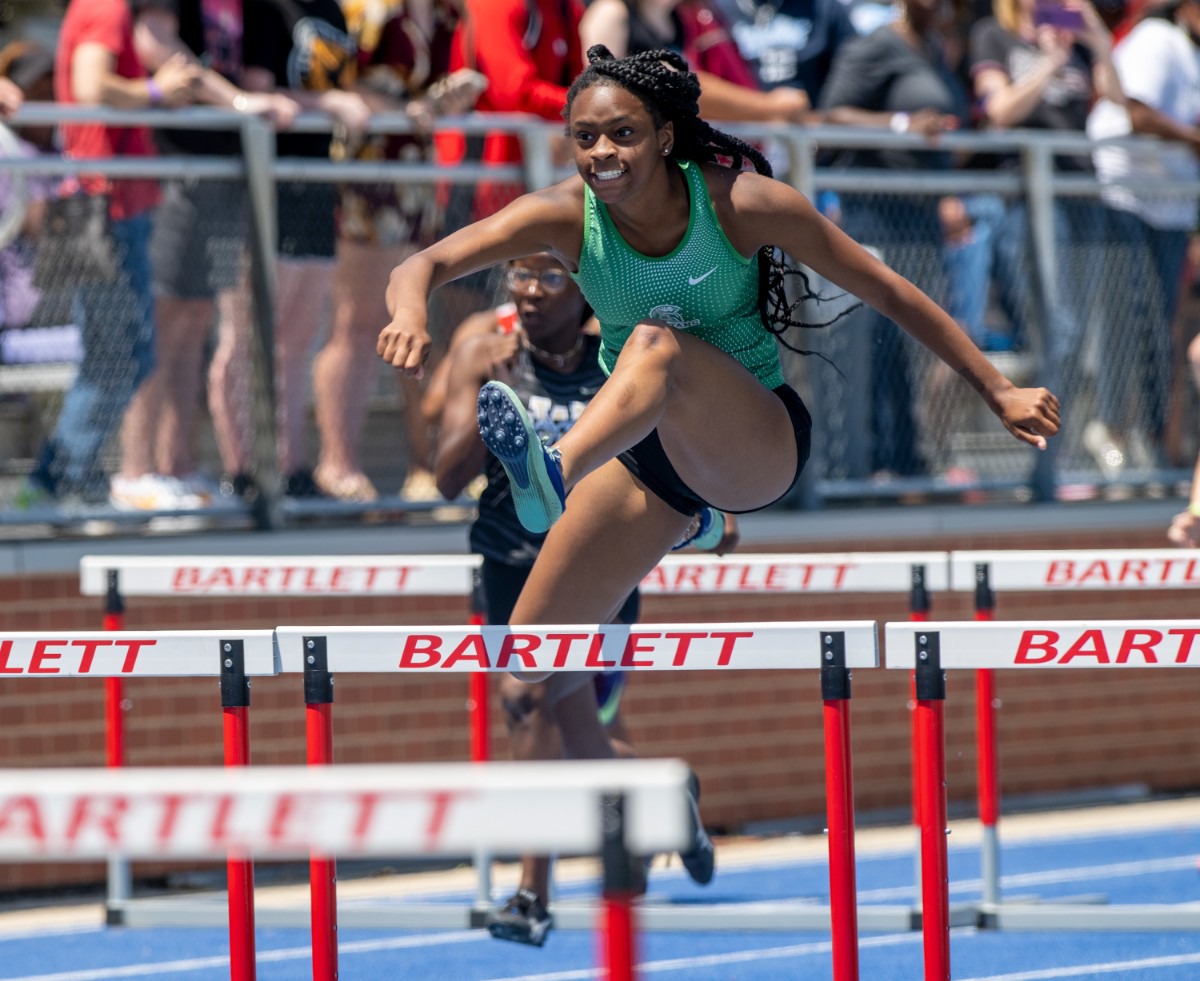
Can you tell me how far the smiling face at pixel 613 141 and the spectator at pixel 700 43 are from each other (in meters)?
3.66

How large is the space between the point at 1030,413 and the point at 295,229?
3900mm

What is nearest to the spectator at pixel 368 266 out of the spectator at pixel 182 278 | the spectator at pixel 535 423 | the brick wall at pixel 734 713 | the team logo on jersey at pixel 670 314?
the spectator at pixel 182 278

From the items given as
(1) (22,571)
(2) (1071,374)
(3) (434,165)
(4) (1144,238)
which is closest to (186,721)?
(1) (22,571)

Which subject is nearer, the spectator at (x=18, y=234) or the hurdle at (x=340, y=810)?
the hurdle at (x=340, y=810)

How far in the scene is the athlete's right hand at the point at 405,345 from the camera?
4359mm

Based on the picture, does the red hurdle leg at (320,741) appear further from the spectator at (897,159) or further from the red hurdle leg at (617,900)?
the spectator at (897,159)

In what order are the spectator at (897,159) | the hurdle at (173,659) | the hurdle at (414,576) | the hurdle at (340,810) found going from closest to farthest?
the hurdle at (340,810)
the hurdle at (173,659)
the hurdle at (414,576)
the spectator at (897,159)

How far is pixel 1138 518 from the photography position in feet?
30.6

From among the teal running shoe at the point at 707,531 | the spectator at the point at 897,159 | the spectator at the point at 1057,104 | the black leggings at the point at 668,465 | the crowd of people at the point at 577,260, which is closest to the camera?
the crowd of people at the point at 577,260

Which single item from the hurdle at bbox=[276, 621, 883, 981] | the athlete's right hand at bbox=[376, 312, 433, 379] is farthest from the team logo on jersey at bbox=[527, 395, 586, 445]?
the athlete's right hand at bbox=[376, 312, 433, 379]

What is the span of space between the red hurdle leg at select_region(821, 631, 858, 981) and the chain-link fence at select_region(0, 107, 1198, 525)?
2.72 meters

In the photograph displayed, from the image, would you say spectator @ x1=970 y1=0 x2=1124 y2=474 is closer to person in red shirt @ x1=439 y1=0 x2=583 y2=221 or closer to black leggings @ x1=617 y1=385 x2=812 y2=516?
person in red shirt @ x1=439 y1=0 x2=583 y2=221

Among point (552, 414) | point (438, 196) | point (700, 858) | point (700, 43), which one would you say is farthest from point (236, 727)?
point (700, 43)

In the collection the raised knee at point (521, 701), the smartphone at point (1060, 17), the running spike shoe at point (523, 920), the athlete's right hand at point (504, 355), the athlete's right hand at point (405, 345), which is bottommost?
the running spike shoe at point (523, 920)
